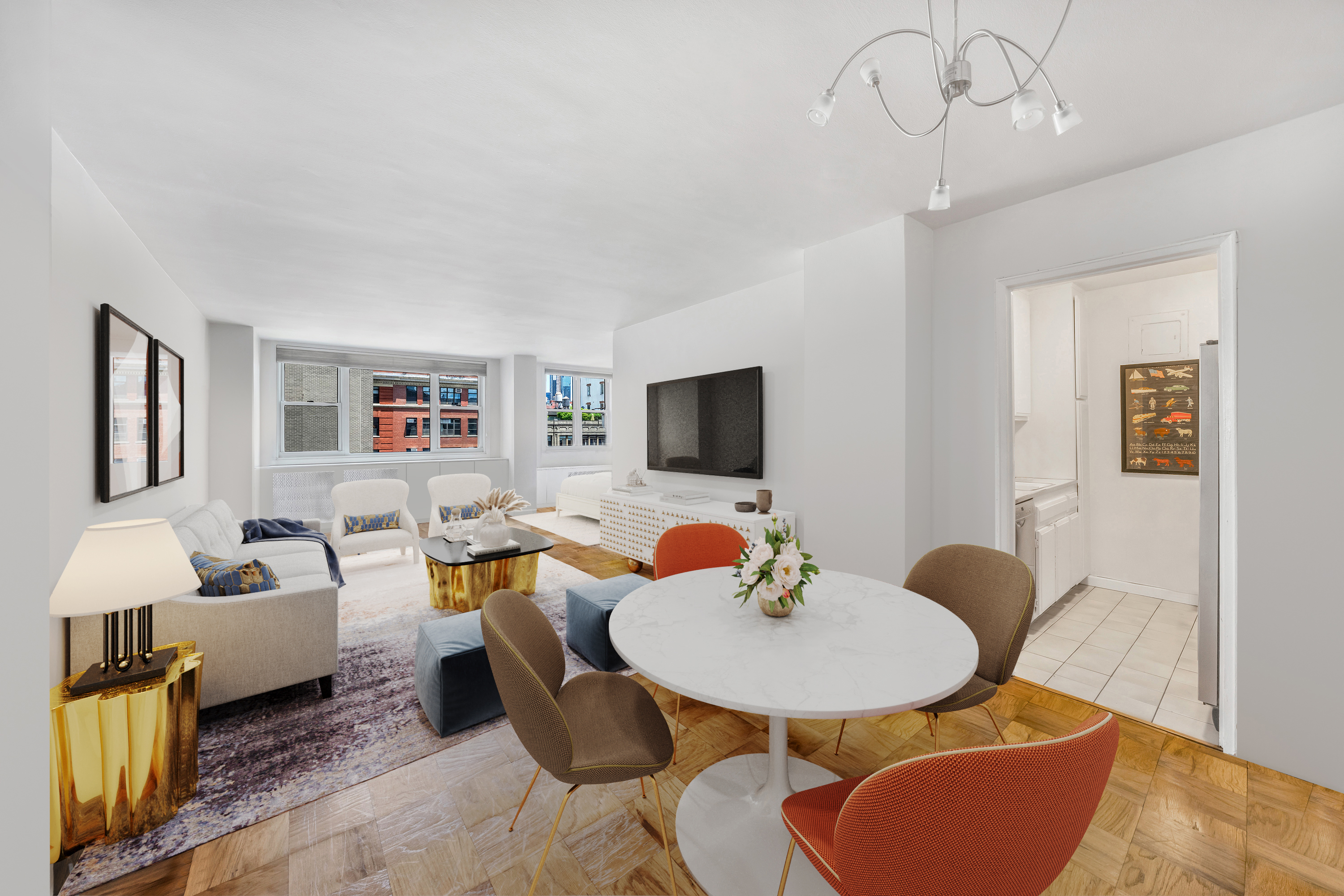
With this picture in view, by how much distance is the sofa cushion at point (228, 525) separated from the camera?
142 inches

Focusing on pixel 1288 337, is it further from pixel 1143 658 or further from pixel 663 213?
pixel 663 213

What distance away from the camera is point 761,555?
5.10 feet

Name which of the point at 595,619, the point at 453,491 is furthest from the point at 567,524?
the point at 595,619

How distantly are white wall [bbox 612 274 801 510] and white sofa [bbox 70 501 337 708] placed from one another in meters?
2.91

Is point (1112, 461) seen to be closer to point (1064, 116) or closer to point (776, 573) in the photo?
point (1064, 116)

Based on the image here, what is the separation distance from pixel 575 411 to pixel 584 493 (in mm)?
2358

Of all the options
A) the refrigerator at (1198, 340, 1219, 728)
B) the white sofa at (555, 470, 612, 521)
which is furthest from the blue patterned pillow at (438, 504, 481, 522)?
the refrigerator at (1198, 340, 1219, 728)

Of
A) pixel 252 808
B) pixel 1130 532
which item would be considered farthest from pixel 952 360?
pixel 252 808

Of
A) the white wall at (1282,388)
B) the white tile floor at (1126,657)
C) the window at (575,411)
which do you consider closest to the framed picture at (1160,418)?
the white tile floor at (1126,657)

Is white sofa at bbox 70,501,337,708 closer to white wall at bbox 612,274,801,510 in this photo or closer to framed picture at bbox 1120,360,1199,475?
white wall at bbox 612,274,801,510

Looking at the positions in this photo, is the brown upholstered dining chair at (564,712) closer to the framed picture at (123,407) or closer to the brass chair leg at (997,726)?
the brass chair leg at (997,726)

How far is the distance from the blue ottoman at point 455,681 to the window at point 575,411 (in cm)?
629

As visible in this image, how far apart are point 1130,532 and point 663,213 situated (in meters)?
4.28

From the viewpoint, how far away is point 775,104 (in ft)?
6.00
